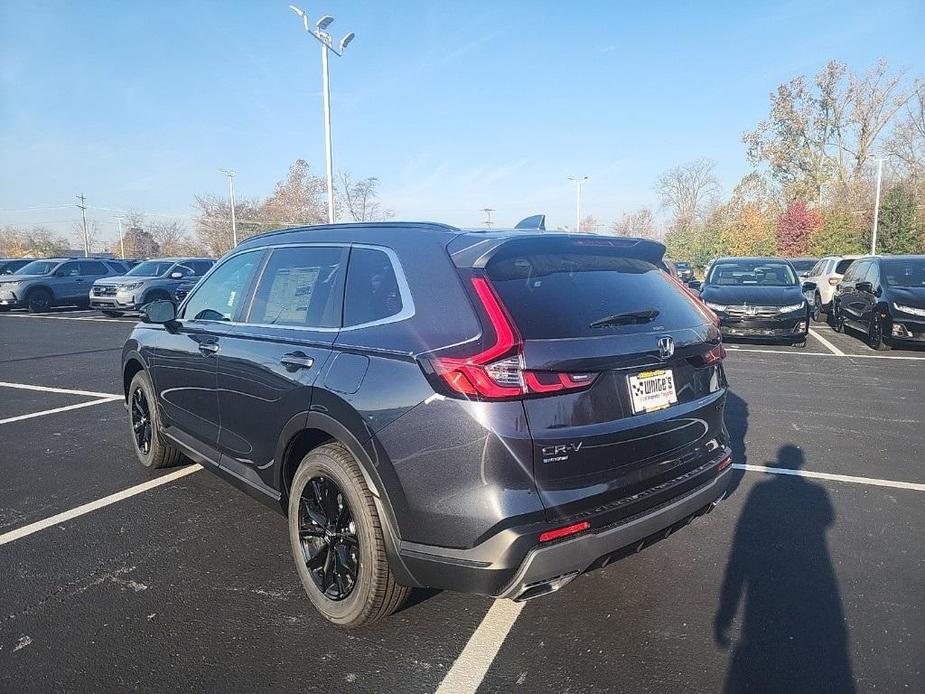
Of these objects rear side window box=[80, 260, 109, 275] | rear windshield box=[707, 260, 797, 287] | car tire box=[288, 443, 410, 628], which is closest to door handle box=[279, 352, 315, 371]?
car tire box=[288, 443, 410, 628]

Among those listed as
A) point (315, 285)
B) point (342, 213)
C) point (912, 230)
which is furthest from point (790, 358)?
point (342, 213)

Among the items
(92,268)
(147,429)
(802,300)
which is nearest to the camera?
(147,429)

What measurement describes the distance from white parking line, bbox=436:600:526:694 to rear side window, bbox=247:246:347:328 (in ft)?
5.01

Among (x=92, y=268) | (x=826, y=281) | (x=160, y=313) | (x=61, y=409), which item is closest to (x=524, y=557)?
(x=160, y=313)

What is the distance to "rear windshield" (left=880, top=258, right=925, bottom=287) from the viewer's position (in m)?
11.0

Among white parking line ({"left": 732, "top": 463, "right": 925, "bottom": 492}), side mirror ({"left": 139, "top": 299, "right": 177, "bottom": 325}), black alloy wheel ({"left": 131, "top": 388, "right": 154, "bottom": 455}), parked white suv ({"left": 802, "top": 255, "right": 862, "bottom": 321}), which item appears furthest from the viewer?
parked white suv ({"left": 802, "top": 255, "right": 862, "bottom": 321})

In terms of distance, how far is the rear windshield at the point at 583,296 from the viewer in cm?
242

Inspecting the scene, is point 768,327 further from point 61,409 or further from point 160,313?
point 61,409

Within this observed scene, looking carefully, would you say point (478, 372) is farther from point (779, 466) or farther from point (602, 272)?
point (779, 466)

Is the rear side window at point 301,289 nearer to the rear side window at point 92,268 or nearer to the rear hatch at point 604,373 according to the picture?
the rear hatch at point 604,373

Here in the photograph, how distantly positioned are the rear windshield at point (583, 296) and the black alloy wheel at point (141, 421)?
11.4 ft

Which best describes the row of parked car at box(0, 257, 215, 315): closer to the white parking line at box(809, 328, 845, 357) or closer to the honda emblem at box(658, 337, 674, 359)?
the white parking line at box(809, 328, 845, 357)

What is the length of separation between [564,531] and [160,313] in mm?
3331

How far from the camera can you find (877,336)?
35.8ft
